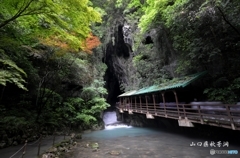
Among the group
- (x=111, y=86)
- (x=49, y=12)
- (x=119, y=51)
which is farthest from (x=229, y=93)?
(x=111, y=86)

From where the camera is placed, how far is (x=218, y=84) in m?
7.62

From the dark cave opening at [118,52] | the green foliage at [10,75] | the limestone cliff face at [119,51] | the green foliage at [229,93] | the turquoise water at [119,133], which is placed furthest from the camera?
the dark cave opening at [118,52]

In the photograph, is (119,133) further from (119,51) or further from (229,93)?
(119,51)

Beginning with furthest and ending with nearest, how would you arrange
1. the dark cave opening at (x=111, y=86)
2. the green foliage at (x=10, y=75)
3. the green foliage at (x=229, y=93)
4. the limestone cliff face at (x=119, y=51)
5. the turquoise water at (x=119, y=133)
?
the dark cave opening at (x=111, y=86) < the limestone cliff face at (x=119, y=51) < the turquoise water at (x=119, y=133) < the green foliage at (x=229, y=93) < the green foliage at (x=10, y=75)

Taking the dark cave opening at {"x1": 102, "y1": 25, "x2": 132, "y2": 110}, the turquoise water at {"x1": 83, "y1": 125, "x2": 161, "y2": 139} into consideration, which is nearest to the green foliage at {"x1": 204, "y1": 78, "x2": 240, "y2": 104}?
the turquoise water at {"x1": 83, "y1": 125, "x2": 161, "y2": 139}

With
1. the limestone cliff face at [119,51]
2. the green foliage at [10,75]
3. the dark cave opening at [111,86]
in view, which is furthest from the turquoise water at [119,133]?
the dark cave opening at [111,86]

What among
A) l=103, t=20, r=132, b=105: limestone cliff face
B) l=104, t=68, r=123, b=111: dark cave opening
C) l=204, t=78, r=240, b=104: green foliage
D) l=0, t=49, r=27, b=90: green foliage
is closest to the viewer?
l=0, t=49, r=27, b=90: green foliage

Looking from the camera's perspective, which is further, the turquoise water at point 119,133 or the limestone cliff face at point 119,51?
the limestone cliff face at point 119,51

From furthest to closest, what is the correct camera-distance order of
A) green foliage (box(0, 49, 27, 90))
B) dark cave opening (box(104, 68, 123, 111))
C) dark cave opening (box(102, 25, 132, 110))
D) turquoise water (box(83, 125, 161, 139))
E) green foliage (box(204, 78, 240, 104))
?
dark cave opening (box(104, 68, 123, 111)), dark cave opening (box(102, 25, 132, 110)), turquoise water (box(83, 125, 161, 139)), green foliage (box(204, 78, 240, 104)), green foliage (box(0, 49, 27, 90))

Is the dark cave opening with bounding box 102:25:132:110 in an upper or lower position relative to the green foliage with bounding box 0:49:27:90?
upper

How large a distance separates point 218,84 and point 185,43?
12.5 ft

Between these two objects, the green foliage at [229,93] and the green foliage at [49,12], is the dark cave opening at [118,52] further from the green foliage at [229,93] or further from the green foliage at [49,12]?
the green foliage at [49,12]

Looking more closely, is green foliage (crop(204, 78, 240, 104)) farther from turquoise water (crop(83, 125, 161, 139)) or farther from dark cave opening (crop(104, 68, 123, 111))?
dark cave opening (crop(104, 68, 123, 111))

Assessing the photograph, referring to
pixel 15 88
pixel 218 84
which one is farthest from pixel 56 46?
pixel 218 84
